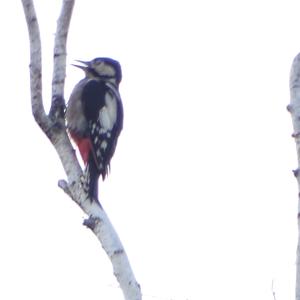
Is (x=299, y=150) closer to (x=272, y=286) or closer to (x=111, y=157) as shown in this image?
(x=272, y=286)

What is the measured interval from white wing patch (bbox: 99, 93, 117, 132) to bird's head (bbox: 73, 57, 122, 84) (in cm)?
58

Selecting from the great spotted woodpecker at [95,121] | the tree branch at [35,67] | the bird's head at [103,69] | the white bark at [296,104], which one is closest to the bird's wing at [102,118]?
the great spotted woodpecker at [95,121]

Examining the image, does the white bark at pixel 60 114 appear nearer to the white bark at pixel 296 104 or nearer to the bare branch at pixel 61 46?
the bare branch at pixel 61 46

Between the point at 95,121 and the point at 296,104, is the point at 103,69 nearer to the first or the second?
the point at 95,121

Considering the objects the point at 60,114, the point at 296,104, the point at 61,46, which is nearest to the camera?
the point at 296,104

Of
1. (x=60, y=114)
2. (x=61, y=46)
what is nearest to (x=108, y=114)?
(x=61, y=46)

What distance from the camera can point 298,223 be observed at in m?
2.65

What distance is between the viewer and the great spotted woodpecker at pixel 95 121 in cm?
547

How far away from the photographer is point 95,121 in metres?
5.71

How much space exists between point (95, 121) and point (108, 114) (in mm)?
127

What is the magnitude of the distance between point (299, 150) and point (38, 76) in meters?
1.36

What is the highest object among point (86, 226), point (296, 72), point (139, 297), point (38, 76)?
point (38, 76)

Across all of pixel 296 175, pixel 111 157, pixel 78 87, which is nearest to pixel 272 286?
pixel 296 175

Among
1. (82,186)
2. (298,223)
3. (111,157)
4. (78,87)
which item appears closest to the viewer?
(298,223)
